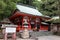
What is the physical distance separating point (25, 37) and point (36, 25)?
541 cm

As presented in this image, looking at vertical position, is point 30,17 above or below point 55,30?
above

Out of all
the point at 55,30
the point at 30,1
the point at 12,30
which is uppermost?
the point at 30,1

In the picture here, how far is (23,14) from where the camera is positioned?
60.7ft

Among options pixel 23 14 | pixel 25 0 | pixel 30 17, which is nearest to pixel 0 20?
pixel 23 14

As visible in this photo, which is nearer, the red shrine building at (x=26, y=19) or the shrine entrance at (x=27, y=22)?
the red shrine building at (x=26, y=19)

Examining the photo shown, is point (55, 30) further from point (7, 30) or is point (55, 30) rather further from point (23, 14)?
point (7, 30)

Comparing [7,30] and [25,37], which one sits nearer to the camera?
[7,30]

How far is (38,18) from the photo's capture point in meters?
21.5

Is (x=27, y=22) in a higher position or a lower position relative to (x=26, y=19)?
lower

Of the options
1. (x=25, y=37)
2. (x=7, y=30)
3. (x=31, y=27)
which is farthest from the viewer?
(x=31, y=27)

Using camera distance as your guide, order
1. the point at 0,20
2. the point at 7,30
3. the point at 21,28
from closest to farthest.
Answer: the point at 7,30, the point at 0,20, the point at 21,28

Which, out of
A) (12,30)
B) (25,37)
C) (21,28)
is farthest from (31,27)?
(12,30)

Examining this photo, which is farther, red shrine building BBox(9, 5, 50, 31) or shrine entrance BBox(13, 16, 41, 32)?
shrine entrance BBox(13, 16, 41, 32)

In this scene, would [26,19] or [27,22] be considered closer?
[26,19]
